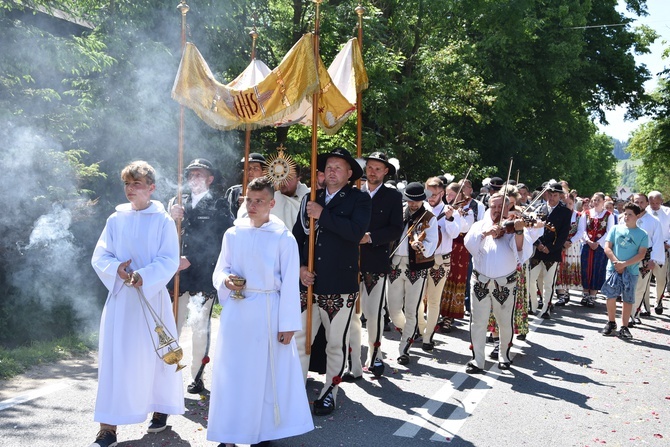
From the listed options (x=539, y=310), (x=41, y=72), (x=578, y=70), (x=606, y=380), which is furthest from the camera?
(x=578, y=70)

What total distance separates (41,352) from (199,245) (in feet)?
7.28

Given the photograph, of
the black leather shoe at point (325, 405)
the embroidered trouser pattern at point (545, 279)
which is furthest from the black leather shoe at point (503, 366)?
the embroidered trouser pattern at point (545, 279)

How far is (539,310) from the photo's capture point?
44.2ft

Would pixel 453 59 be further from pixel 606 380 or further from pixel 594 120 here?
pixel 594 120

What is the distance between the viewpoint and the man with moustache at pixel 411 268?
8586 mm

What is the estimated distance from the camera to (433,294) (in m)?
9.60

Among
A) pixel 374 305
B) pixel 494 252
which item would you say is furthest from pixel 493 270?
pixel 374 305

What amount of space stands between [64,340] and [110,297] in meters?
3.61

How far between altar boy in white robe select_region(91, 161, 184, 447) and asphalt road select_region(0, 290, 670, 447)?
33 cm

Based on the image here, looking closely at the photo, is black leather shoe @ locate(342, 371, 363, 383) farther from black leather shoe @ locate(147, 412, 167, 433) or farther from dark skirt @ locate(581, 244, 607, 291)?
dark skirt @ locate(581, 244, 607, 291)

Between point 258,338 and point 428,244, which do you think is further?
point 428,244

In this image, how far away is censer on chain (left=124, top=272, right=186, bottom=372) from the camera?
17.2 ft

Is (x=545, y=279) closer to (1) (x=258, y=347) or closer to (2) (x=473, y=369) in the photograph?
(2) (x=473, y=369)

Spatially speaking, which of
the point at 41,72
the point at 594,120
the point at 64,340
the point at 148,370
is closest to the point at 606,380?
the point at 148,370
